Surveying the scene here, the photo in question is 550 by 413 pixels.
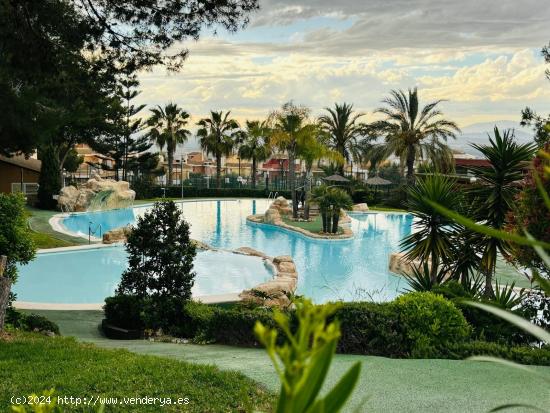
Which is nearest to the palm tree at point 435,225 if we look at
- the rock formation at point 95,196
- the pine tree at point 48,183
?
the rock formation at point 95,196

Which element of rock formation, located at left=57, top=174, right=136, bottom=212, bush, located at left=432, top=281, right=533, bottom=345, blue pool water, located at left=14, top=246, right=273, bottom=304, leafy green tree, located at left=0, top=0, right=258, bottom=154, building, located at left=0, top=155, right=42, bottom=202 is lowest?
blue pool water, located at left=14, top=246, right=273, bottom=304

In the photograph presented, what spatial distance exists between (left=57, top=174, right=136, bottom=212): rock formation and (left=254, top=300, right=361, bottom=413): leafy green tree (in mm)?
29460

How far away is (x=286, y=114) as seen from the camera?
2992 centimetres

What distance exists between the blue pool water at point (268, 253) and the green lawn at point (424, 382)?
2964mm

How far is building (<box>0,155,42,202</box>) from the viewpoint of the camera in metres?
32.2

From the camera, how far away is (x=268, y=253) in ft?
66.6

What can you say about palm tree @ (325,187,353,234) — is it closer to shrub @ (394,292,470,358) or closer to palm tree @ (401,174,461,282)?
palm tree @ (401,174,461,282)

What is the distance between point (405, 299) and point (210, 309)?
2995 mm

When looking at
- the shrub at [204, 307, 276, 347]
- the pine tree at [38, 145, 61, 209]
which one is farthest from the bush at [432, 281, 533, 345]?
the pine tree at [38, 145, 61, 209]

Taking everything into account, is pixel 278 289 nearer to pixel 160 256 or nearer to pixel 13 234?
pixel 160 256

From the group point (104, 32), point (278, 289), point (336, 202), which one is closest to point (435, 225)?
point (278, 289)

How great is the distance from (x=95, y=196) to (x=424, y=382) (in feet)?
84.4

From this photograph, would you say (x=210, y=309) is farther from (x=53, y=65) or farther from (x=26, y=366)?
(x=53, y=65)

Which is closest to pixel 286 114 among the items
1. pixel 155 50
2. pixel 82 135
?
pixel 82 135
